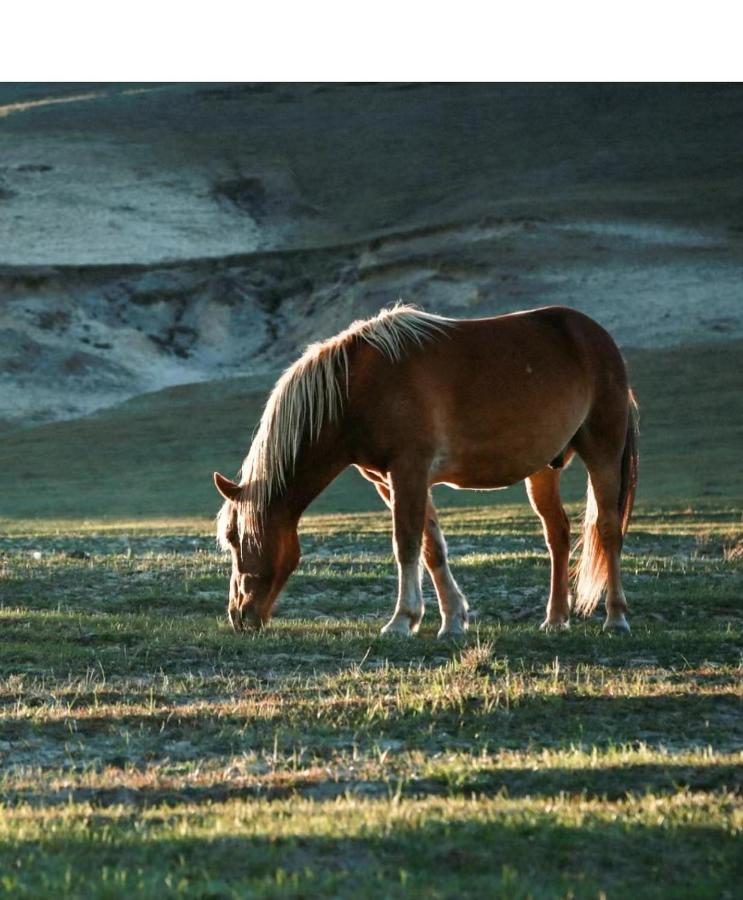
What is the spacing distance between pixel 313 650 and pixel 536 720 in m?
3.13

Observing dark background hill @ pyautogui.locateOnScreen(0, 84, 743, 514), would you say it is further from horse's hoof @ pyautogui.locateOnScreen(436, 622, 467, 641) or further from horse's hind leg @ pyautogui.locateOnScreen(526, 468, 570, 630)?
horse's hoof @ pyautogui.locateOnScreen(436, 622, 467, 641)

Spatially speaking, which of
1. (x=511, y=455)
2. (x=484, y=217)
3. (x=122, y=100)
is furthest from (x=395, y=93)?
(x=511, y=455)

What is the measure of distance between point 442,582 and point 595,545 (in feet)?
5.00

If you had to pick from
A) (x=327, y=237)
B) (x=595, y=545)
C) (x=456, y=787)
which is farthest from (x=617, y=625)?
(x=327, y=237)

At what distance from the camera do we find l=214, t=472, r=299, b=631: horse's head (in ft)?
39.1

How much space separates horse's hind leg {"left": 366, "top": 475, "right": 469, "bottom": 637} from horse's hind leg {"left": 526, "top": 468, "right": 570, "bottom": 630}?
1044 millimetres

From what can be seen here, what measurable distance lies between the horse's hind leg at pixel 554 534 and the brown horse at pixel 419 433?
236 mm

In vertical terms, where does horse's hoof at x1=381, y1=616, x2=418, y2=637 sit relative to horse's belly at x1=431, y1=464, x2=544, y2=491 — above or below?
below

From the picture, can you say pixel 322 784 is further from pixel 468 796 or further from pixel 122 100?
pixel 122 100

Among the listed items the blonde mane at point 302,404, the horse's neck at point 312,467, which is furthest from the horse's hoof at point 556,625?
the blonde mane at point 302,404

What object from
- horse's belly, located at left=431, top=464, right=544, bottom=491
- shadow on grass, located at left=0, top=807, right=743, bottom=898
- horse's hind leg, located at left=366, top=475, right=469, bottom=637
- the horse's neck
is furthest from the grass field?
horse's belly, located at left=431, top=464, right=544, bottom=491

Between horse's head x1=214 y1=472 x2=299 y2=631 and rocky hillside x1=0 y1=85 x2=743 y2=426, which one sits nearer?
horse's head x1=214 y1=472 x2=299 y2=631

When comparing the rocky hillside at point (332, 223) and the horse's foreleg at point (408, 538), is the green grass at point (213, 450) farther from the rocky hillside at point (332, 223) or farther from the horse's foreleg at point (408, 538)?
the horse's foreleg at point (408, 538)

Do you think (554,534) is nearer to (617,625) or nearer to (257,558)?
(617,625)
